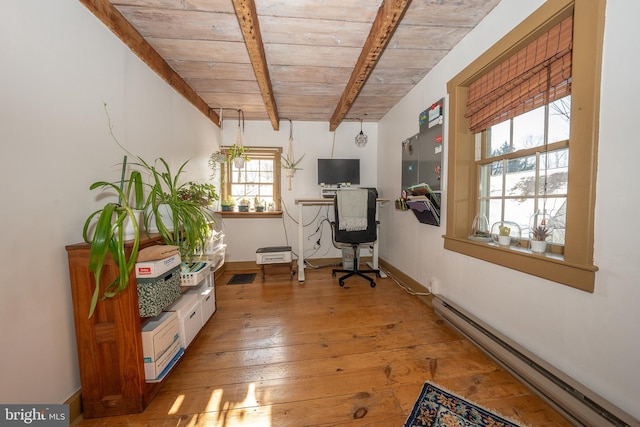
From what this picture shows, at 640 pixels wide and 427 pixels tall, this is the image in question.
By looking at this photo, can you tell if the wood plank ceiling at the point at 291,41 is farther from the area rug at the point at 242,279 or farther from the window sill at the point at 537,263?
the area rug at the point at 242,279

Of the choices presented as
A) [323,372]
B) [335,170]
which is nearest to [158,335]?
[323,372]

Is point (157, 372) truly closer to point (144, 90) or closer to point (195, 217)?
point (195, 217)

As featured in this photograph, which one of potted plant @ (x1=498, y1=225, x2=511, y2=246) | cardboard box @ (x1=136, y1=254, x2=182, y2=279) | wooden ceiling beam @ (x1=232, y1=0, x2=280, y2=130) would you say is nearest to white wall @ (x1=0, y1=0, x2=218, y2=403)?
cardboard box @ (x1=136, y1=254, x2=182, y2=279)

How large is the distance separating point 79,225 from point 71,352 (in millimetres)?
651

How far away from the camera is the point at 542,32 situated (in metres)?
1.27

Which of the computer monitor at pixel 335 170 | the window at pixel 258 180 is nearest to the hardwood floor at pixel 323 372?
the window at pixel 258 180

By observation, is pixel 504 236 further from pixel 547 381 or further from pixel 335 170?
pixel 335 170

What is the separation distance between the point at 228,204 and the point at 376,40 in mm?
2740

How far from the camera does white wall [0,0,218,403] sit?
35.4 inches

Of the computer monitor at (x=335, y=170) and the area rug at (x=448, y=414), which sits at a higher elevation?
the computer monitor at (x=335, y=170)

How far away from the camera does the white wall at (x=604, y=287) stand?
0.91 meters

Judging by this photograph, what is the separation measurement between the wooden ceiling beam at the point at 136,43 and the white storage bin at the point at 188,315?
6.10ft

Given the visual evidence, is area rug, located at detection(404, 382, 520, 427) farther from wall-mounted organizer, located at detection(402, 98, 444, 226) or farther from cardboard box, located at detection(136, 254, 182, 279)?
cardboard box, located at detection(136, 254, 182, 279)

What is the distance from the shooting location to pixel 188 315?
59.7 inches
